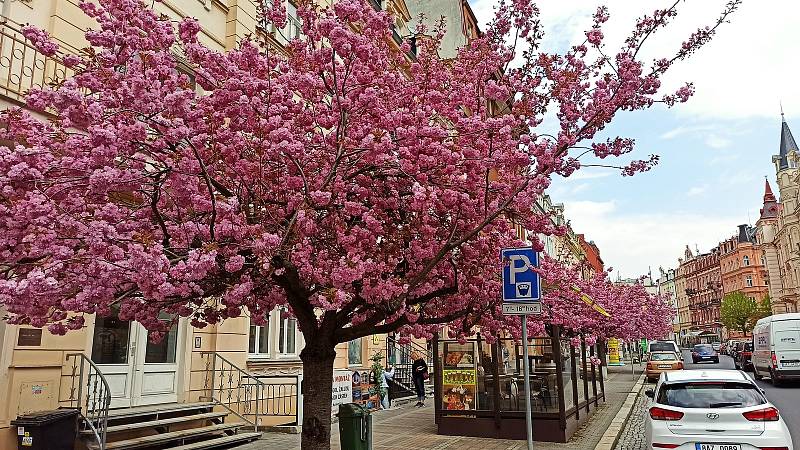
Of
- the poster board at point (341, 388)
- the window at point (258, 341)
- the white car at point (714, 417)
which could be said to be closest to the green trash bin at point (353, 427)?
the white car at point (714, 417)

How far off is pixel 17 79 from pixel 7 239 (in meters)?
4.47

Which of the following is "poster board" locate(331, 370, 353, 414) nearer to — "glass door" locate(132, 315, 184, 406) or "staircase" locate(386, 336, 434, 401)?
"glass door" locate(132, 315, 184, 406)

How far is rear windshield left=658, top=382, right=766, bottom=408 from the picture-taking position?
849 centimetres

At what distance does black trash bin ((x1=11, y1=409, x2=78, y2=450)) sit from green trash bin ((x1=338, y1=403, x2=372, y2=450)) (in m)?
3.83

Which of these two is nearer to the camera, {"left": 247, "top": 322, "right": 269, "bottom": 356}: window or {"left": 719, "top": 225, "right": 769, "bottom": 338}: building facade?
{"left": 247, "top": 322, "right": 269, "bottom": 356}: window

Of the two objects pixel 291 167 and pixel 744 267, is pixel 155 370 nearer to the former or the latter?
pixel 291 167

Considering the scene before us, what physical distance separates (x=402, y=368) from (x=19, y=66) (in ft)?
53.4

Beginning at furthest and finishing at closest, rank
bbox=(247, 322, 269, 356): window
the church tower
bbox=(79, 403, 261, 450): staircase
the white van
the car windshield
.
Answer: the church tower → the car windshield → the white van → bbox=(247, 322, 269, 356): window → bbox=(79, 403, 261, 450): staircase

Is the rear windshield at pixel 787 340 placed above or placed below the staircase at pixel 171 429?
above

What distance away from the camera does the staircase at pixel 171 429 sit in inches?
373

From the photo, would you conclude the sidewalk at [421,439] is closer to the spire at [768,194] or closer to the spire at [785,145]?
the spire at [785,145]

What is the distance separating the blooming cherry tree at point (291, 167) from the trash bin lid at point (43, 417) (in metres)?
2.48

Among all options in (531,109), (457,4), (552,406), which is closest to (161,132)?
(531,109)

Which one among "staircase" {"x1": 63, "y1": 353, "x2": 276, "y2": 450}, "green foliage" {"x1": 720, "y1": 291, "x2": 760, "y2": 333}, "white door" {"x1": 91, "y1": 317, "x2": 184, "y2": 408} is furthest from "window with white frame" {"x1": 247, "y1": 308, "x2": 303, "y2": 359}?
"green foliage" {"x1": 720, "y1": 291, "x2": 760, "y2": 333}
